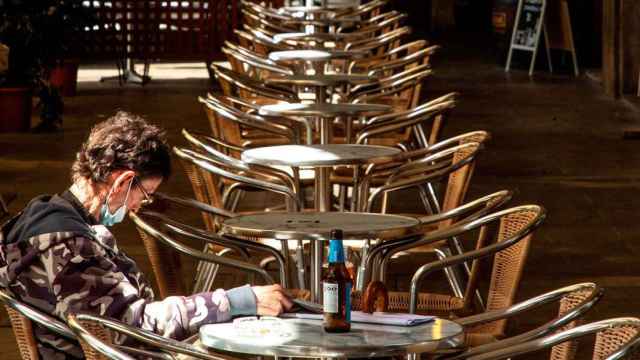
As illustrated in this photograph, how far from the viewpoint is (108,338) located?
2.92 m

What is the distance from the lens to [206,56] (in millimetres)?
16578

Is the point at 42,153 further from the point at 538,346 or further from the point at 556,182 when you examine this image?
the point at 538,346

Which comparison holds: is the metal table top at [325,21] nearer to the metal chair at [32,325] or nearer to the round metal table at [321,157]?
the round metal table at [321,157]

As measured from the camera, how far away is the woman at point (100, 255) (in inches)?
119

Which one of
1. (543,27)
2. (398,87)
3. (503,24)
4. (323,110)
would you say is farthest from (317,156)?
(503,24)

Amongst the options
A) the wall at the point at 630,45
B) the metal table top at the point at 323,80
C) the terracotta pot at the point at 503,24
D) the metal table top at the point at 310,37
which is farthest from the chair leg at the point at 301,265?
the terracotta pot at the point at 503,24

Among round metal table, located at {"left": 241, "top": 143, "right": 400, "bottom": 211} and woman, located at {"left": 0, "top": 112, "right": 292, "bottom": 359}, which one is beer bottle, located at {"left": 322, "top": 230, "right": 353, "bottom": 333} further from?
round metal table, located at {"left": 241, "top": 143, "right": 400, "bottom": 211}

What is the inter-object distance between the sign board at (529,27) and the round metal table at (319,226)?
43.6 feet

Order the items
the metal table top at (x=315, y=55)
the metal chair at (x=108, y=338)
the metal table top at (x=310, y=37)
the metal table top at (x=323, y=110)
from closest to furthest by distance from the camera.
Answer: the metal chair at (x=108, y=338) < the metal table top at (x=323, y=110) < the metal table top at (x=315, y=55) < the metal table top at (x=310, y=37)

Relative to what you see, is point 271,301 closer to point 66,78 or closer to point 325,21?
point 325,21

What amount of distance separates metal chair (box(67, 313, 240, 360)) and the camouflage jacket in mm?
103

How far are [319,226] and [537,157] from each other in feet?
21.7

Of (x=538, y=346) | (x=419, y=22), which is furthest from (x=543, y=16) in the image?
(x=538, y=346)

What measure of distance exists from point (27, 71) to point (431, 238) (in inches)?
313
